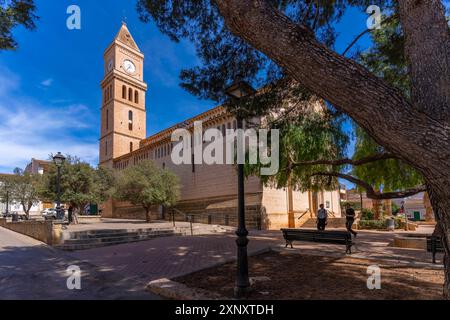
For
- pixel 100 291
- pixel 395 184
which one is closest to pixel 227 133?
pixel 395 184

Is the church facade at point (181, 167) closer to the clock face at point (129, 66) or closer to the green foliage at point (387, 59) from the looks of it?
the clock face at point (129, 66)

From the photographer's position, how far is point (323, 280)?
576 centimetres

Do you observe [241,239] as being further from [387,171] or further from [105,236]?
[105,236]

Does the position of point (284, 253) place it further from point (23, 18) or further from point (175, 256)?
point (23, 18)

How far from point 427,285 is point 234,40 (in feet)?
23.0

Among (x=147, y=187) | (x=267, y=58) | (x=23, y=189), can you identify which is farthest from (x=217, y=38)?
(x=23, y=189)

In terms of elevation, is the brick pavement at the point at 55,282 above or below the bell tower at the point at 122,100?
below

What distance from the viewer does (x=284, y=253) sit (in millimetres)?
9297

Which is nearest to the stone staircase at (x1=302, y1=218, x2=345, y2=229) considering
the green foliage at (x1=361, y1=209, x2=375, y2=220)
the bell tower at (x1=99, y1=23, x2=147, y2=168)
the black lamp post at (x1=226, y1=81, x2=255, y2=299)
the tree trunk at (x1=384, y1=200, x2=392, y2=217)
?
the green foliage at (x1=361, y1=209, x2=375, y2=220)

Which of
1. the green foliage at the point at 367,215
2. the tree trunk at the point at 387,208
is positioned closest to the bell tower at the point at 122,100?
the green foliage at the point at 367,215

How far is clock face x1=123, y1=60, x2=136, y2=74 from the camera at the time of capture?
46.8 m

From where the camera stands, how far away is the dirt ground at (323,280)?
482 cm

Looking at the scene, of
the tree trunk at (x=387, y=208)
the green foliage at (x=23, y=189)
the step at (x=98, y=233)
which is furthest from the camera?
the green foliage at (x=23, y=189)

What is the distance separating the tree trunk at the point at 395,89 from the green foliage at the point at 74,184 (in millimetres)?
21793
